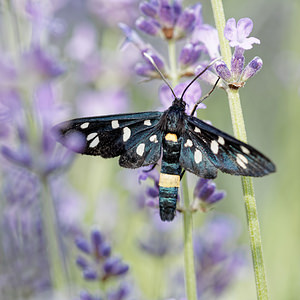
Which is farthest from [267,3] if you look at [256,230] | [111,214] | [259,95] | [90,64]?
[256,230]

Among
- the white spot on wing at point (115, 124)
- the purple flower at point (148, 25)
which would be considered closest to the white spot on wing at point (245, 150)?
the white spot on wing at point (115, 124)

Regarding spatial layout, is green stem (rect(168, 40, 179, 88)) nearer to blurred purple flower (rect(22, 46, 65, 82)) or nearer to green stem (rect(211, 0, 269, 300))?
green stem (rect(211, 0, 269, 300))

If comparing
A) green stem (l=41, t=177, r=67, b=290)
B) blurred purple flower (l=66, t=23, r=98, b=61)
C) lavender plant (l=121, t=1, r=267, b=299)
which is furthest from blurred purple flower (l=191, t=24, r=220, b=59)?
blurred purple flower (l=66, t=23, r=98, b=61)

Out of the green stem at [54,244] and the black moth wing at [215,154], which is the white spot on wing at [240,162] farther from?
the green stem at [54,244]

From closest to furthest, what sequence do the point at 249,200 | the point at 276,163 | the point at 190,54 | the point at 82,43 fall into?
the point at 249,200 → the point at 190,54 → the point at 82,43 → the point at 276,163

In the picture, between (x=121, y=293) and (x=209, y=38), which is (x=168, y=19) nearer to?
(x=209, y=38)

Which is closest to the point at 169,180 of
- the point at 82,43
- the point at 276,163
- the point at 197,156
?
the point at 197,156
